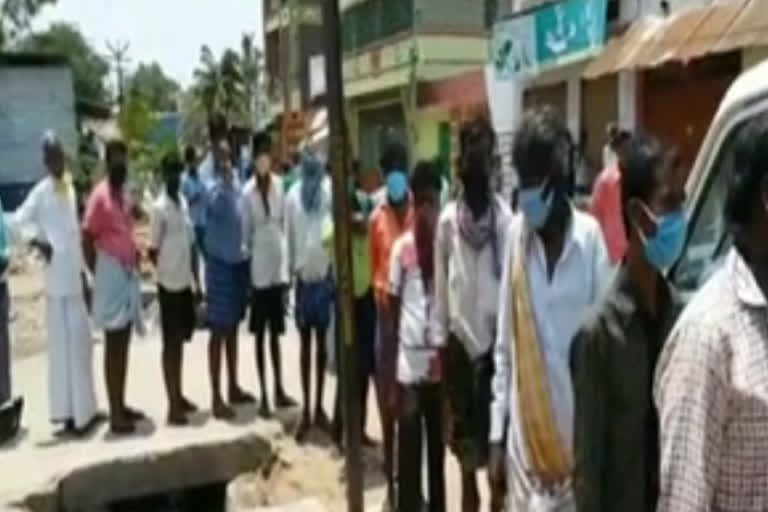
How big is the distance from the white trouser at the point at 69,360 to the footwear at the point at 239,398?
96 cm

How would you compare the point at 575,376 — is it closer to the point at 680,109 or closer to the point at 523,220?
the point at 523,220

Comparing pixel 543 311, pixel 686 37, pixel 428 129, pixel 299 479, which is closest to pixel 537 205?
pixel 543 311

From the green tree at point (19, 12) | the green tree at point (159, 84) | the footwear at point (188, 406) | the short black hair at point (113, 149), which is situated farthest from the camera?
the green tree at point (159, 84)

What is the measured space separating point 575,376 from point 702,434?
75 cm

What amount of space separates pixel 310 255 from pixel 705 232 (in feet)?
14.1

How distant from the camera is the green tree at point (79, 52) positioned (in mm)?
59000

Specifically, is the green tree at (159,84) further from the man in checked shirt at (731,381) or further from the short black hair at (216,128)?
the man in checked shirt at (731,381)

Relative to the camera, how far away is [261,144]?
7555mm

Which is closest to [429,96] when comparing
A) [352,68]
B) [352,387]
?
[352,68]

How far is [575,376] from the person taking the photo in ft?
8.54

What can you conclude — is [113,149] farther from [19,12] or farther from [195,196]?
[19,12]

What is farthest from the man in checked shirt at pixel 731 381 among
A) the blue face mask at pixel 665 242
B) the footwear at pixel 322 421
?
the footwear at pixel 322 421

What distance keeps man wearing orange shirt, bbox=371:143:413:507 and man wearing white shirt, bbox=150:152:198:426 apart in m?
1.93

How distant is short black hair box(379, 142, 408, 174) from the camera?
574cm
